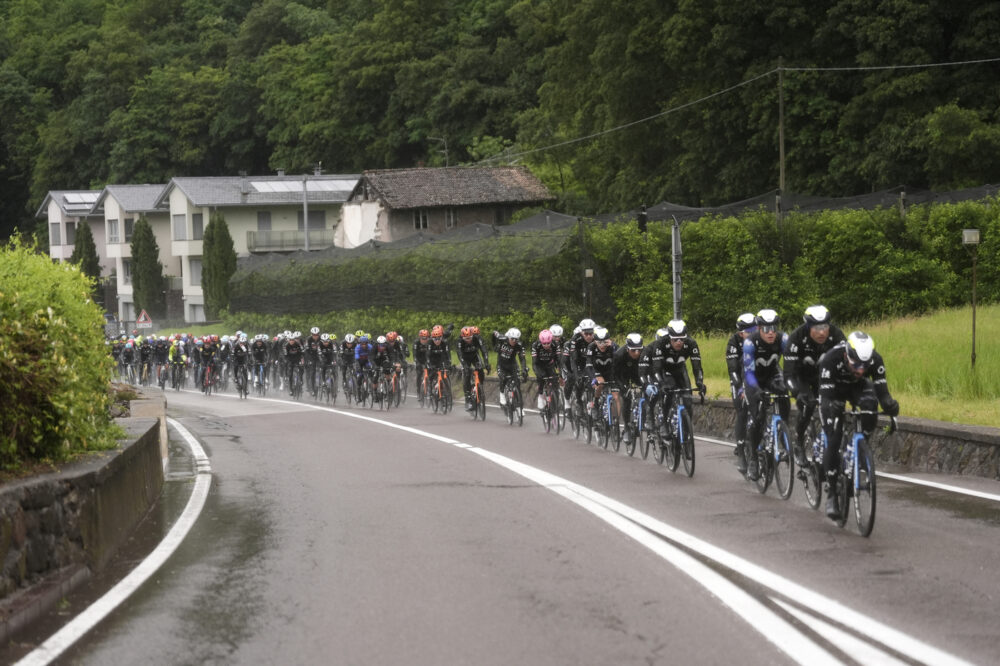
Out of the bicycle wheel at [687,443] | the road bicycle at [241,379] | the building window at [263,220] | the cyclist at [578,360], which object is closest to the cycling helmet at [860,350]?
the bicycle wheel at [687,443]

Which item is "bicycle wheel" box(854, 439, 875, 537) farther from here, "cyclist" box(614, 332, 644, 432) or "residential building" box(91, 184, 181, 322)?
"residential building" box(91, 184, 181, 322)

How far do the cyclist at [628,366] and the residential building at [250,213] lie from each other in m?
71.4

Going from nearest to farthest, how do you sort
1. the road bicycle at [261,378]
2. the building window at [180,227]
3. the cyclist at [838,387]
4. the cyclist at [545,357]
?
the cyclist at [838,387] < the cyclist at [545,357] < the road bicycle at [261,378] < the building window at [180,227]

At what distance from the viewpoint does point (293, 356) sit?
3803 cm

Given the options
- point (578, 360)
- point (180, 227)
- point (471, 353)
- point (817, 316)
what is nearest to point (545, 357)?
point (578, 360)

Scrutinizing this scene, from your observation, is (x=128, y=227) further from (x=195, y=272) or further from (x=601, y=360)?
(x=601, y=360)

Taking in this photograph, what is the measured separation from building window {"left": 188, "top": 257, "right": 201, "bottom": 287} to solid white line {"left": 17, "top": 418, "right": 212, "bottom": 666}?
77786mm

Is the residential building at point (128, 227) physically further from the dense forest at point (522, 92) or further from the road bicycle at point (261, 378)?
the road bicycle at point (261, 378)

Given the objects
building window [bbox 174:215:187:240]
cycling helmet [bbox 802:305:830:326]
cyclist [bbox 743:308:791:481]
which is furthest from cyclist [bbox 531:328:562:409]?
building window [bbox 174:215:187:240]

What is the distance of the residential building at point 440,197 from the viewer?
71.5m

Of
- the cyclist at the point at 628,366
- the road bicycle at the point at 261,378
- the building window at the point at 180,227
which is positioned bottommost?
the road bicycle at the point at 261,378

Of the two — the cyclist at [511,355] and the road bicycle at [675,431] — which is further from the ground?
the cyclist at [511,355]

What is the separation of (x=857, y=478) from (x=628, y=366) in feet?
27.1

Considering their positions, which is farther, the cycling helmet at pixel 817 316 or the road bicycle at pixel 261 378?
the road bicycle at pixel 261 378
